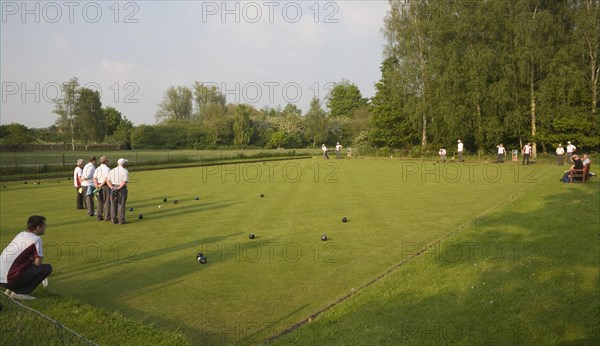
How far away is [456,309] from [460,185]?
17.5 metres

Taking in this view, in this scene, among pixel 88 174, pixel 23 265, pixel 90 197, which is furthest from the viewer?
pixel 88 174

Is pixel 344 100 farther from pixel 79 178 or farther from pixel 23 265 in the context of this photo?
pixel 23 265

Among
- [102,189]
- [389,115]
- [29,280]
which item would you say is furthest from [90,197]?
[389,115]

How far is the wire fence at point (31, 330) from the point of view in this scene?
5027mm

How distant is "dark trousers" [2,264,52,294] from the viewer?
649cm

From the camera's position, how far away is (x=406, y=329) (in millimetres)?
5414

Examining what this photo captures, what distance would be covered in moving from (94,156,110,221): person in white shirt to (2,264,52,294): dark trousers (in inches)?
279

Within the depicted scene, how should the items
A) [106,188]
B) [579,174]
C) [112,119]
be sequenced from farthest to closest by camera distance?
[112,119], [579,174], [106,188]

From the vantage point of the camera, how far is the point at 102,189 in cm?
1420

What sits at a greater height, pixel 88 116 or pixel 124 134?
pixel 88 116

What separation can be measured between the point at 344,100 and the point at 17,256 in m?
105

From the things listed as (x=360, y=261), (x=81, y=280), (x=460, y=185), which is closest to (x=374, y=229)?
(x=360, y=261)

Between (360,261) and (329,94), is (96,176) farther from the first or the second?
(329,94)

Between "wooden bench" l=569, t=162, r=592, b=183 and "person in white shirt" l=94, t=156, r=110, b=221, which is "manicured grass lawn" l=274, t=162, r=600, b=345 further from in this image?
"person in white shirt" l=94, t=156, r=110, b=221
